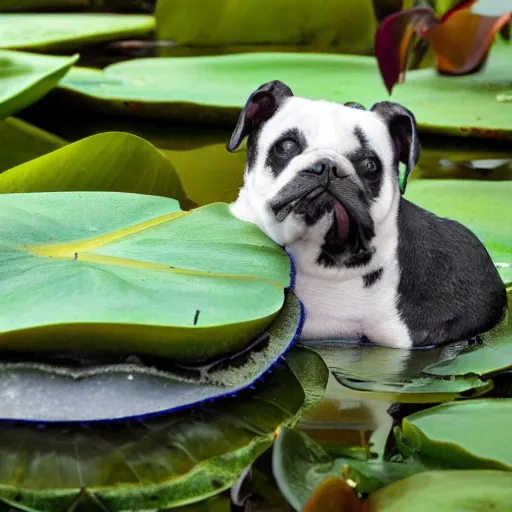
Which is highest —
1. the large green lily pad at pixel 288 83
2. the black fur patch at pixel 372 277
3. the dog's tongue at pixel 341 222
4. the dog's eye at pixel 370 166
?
the dog's eye at pixel 370 166

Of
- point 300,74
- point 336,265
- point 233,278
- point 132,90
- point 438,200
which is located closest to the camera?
point 233,278

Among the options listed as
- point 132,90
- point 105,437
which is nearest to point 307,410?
point 105,437

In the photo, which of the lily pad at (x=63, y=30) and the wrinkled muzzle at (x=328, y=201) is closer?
the wrinkled muzzle at (x=328, y=201)

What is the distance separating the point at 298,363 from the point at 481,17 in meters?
1.45

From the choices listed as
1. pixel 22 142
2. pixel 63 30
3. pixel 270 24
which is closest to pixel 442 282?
pixel 22 142

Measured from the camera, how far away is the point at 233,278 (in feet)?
3.64

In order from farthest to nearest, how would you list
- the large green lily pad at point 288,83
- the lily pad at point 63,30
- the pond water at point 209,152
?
the lily pad at point 63,30
the large green lily pad at point 288,83
the pond water at point 209,152

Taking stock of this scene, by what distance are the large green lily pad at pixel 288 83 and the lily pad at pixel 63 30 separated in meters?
0.28

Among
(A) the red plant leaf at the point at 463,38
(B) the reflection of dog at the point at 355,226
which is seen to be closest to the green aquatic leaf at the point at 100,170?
(B) the reflection of dog at the point at 355,226

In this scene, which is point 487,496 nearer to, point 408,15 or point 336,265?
point 336,265

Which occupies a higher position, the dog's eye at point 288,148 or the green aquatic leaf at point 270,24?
the dog's eye at point 288,148

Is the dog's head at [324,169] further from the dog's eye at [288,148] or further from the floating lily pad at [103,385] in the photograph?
the floating lily pad at [103,385]

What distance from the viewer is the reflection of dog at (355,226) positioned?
115cm

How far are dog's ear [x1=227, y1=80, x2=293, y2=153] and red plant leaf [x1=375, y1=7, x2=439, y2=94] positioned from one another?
103 centimetres
